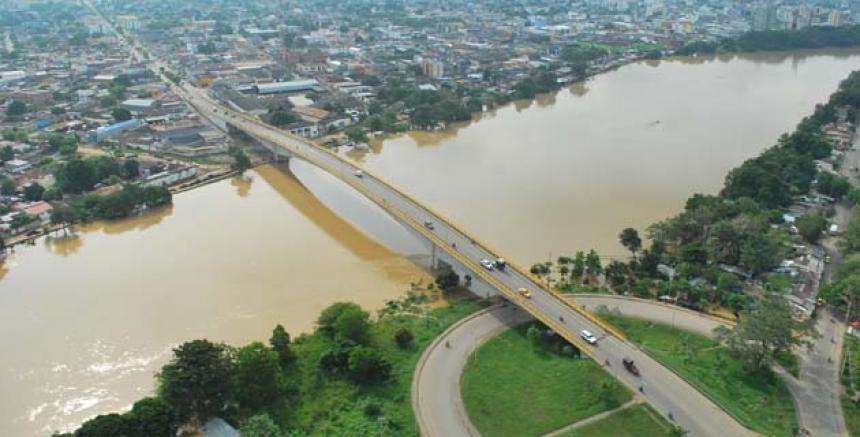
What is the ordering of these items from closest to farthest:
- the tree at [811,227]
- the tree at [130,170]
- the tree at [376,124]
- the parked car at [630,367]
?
the parked car at [630,367] < the tree at [811,227] < the tree at [130,170] < the tree at [376,124]

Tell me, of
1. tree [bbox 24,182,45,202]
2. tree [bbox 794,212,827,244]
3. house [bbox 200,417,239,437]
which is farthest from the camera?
tree [bbox 24,182,45,202]

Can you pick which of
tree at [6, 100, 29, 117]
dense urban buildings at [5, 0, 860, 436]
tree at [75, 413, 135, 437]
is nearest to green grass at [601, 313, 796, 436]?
dense urban buildings at [5, 0, 860, 436]

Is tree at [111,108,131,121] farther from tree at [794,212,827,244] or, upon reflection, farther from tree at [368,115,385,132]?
tree at [794,212,827,244]

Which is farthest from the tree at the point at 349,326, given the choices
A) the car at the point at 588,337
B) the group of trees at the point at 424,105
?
the group of trees at the point at 424,105

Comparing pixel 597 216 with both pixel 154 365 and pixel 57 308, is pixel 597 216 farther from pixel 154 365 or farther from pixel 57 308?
pixel 57 308

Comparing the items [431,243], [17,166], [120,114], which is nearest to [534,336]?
[431,243]

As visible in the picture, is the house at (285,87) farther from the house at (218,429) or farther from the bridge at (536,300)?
the house at (218,429)

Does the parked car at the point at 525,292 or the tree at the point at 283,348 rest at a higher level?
the parked car at the point at 525,292
